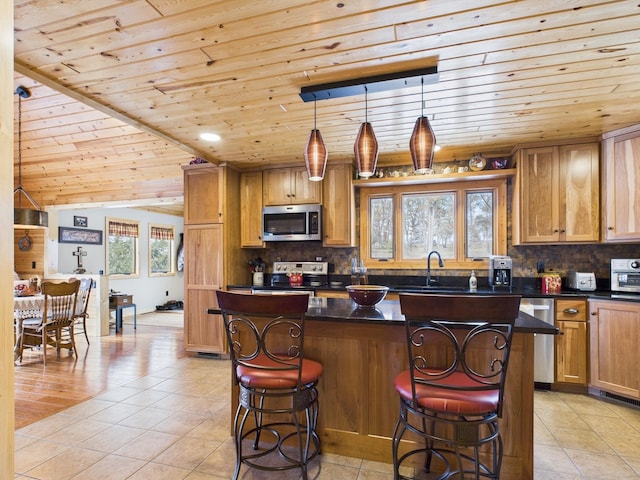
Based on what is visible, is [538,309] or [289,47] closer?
[289,47]

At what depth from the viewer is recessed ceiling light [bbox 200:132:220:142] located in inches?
129

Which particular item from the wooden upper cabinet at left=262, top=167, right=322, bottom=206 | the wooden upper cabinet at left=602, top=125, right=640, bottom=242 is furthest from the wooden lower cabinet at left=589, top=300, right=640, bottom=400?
the wooden upper cabinet at left=262, top=167, right=322, bottom=206

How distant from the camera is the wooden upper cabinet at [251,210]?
4410 millimetres

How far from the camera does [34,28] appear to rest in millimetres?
1740

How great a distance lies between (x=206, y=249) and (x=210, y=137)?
55.8 inches

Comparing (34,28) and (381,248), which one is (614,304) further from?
(34,28)

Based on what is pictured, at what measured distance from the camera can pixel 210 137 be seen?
11.0ft

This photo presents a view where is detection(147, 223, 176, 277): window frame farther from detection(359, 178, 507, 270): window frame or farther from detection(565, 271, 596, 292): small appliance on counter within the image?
detection(565, 271, 596, 292): small appliance on counter

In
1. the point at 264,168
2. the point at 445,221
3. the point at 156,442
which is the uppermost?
the point at 264,168

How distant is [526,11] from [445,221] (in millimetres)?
2632

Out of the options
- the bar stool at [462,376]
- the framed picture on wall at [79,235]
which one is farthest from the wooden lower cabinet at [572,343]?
the framed picture on wall at [79,235]

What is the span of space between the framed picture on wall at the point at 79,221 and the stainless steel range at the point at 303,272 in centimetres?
435

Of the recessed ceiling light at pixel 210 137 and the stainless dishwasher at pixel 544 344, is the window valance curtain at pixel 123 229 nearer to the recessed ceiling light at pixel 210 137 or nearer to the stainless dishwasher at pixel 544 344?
the recessed ceiling light at pixel 210 137

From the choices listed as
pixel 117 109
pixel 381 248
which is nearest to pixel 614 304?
pixel 381 248
